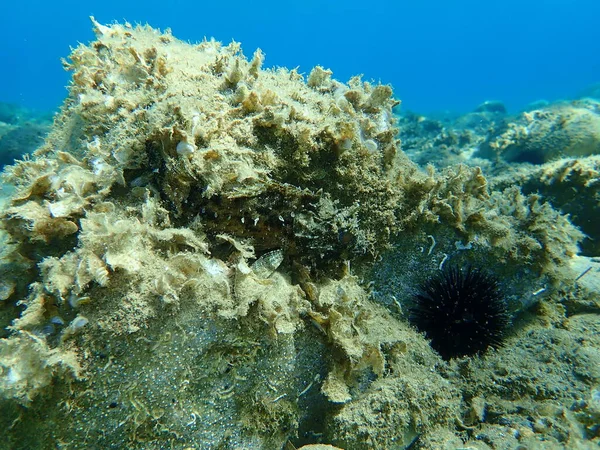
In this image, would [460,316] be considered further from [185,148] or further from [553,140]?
[553,140]

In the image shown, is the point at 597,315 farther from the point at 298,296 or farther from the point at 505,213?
the point at 298,296

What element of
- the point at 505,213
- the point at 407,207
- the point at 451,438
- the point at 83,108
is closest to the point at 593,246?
the point at 505,213

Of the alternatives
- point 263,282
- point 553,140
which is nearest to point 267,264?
point 263,282

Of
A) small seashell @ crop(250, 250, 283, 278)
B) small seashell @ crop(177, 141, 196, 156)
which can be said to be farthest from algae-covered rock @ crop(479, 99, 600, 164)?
small seashell @ crop(177, 141, 196, 156)

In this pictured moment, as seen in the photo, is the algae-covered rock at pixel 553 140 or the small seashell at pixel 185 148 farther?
the algae-covered rock at pixel 553 140

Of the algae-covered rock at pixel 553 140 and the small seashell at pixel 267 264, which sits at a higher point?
the algae-covered rock at pixel 553 140

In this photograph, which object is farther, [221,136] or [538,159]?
[538,159]

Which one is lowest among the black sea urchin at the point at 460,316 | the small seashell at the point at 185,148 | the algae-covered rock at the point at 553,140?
the black sea urchin at the point at 460,316

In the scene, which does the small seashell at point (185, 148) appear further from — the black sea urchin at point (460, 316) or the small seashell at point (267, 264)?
the black sea urchin at point (460, 316)

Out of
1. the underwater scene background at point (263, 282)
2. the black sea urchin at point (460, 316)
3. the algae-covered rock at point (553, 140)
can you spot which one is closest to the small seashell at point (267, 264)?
the underwater scene background at point (263, 282)
